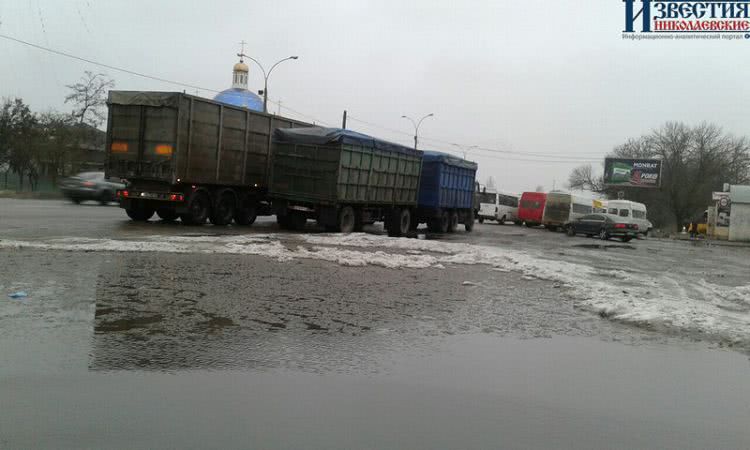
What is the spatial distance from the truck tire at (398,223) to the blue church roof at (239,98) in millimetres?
34195

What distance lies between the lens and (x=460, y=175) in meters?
28.4

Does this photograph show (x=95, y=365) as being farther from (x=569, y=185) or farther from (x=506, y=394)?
(x=569, y=185)

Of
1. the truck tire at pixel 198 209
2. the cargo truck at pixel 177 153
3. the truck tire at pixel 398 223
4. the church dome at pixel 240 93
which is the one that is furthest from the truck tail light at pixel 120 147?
the church dome at pixel 240 93

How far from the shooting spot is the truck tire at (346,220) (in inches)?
771

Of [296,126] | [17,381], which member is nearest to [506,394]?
[17,381]

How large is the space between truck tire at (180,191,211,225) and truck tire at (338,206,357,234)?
13.3ft

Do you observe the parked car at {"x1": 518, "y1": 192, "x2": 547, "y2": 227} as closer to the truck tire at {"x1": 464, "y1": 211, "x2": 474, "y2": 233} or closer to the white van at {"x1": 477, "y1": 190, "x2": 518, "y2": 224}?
the white van at {"x1": 477, "y1": 190, "x2": 518, "y2": 224}

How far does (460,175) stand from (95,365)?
2434 cm

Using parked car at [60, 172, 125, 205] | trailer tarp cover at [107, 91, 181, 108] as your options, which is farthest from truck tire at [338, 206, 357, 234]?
parked car at [60, 172, 125, 205]

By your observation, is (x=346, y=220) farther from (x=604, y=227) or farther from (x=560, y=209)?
(x=560, y=209)

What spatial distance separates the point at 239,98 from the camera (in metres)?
58.0

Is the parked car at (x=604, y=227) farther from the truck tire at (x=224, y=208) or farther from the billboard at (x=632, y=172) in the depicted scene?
the billboard at (x=632, y=172)

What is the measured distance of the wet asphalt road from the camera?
13.6ft

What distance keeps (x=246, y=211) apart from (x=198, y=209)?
2.43 m
